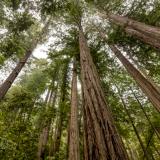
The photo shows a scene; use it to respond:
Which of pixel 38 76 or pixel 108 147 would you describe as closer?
pixel 108 147

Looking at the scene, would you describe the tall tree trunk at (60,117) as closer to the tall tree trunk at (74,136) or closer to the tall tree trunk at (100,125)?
the tall tree trunk at (74,136)

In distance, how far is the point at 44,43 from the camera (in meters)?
14.9

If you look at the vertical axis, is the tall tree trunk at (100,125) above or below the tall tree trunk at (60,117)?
→ below

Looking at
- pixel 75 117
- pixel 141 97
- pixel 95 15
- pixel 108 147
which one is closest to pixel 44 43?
pixel 95 15

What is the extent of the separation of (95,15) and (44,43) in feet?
12.3

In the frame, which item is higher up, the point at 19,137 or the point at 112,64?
the point at 112,64

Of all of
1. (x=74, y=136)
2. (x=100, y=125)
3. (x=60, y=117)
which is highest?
(x=60, y=117)

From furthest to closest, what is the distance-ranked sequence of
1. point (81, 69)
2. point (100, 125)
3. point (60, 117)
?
point (60, 117) < point (81, 69) < point (100, 125)

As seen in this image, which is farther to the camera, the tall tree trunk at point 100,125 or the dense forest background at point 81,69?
the dense forest background at point 81,69

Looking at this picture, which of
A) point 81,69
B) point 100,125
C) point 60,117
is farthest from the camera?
point 60,117

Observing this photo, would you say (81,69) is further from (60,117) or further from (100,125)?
(60,117)

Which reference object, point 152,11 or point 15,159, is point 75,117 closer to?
point 15,159

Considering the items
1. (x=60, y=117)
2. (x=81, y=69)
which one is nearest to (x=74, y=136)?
(x=81, y=69)

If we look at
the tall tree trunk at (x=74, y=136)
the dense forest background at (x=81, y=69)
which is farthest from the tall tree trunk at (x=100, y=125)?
the tall tree trunk at (x=74, y=136)
